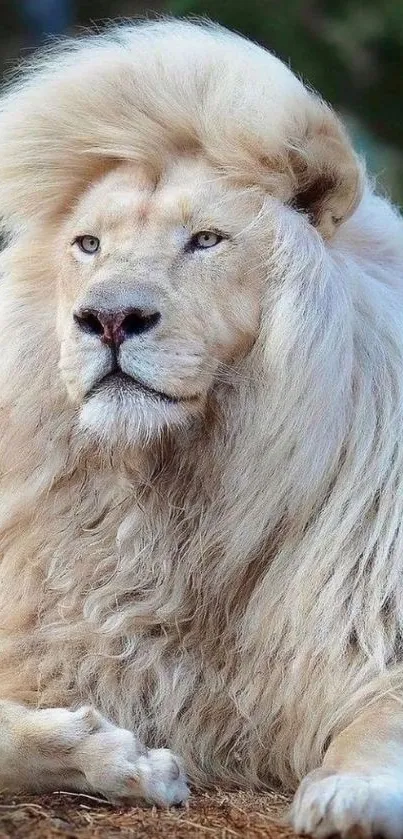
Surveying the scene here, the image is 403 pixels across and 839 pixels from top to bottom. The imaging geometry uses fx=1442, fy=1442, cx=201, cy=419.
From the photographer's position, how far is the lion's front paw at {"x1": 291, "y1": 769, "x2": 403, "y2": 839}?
2.13m

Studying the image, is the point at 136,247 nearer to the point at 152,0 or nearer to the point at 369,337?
the point at 369,337

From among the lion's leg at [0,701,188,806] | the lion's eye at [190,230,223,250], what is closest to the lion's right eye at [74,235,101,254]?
the lion's eye at [190,230,223,250]

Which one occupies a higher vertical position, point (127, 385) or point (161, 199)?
point (161, 199)

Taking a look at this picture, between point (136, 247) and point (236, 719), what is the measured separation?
885mm

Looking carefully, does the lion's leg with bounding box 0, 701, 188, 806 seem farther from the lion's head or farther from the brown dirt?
the lion's head

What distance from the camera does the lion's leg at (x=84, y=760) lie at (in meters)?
2.38

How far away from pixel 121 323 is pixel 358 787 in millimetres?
849

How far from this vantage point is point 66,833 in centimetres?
214

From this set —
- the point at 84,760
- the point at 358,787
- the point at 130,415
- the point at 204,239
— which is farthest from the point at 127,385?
the point at 358,787

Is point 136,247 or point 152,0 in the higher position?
point 152,0

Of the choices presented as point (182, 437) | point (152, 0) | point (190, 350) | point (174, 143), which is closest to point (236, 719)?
point (182, 437)

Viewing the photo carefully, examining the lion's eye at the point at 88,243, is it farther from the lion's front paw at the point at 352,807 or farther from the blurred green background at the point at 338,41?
the blurred green background at the point at 338,41

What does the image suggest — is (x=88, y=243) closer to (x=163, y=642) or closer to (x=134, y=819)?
(x=163, y=642)

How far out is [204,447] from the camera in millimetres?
2672
